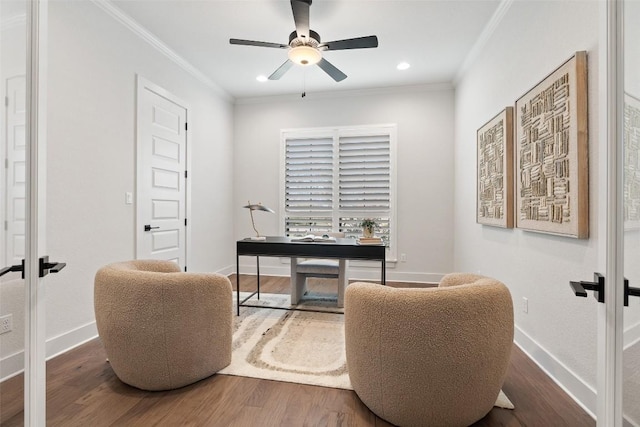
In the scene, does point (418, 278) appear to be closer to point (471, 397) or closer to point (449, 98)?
point (449, 98)

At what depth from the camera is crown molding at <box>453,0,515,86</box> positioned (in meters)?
2.75

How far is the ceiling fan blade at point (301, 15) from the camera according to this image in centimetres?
229

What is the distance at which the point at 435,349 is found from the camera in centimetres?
139

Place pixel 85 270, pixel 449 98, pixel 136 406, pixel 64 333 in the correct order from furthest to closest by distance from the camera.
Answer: pixel 449 98
pixel 85 270
pixel 64 333
pixel 136 406

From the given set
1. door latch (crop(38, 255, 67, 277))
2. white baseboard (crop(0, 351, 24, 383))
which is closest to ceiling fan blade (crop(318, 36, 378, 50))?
door latch (crop(38, 255, 67, 277))

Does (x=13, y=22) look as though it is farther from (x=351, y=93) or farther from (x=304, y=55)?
(x=351, y=93)

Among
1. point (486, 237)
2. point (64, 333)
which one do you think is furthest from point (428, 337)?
point (64, 333)

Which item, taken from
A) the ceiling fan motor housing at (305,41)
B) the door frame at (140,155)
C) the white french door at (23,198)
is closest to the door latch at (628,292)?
the white french door at (23,198)

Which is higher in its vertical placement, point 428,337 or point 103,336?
point 428,337

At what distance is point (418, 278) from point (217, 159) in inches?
146

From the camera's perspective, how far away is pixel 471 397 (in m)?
1.45

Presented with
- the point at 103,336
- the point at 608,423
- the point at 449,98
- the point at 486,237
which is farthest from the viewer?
the point at 449,98

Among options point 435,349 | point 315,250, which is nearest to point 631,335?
point 435,349

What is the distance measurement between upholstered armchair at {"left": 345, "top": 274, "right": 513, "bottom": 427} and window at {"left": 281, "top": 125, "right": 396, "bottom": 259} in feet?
10.7
